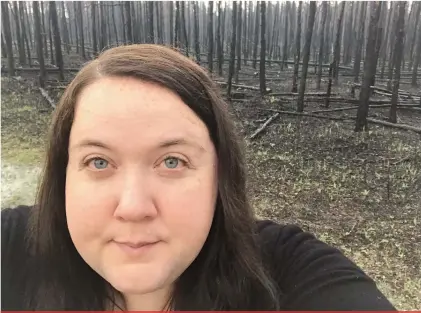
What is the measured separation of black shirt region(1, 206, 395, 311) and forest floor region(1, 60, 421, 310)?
0.43 feet

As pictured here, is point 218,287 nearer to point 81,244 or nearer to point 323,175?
point 81,244

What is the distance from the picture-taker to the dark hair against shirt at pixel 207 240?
1.42ft

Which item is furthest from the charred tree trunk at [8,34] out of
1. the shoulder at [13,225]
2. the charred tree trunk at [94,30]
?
the shoulder at [13,225]

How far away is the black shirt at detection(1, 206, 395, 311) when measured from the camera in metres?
0.50

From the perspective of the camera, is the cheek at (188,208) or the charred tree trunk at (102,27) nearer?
the cheek at (188,208)

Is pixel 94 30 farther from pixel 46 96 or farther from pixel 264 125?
pixel 264 125

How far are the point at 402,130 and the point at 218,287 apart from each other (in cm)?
42

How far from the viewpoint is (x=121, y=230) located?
424 millimetres

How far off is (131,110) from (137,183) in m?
0.07

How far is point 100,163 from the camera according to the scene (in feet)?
1.40

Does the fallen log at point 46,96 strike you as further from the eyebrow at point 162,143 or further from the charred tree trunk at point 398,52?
the charred tree trunk at point 398,52

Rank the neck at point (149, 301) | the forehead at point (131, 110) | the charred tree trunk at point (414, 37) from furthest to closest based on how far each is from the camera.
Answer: the charred tree trunk at point (414, 37)
the neck at point (149, 301)
the forehead at point (131, 110)

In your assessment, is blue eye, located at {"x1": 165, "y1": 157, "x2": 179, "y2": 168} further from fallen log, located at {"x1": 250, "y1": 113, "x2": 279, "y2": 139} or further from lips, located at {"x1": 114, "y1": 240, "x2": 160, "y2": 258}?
fallen log, located at {"x1": 250, "y1": 113, "x2": 279, "y2": 139}

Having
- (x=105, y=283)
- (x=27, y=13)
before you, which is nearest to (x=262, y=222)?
(x=105, y=283)
